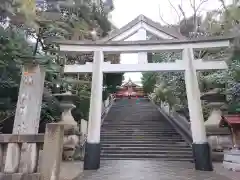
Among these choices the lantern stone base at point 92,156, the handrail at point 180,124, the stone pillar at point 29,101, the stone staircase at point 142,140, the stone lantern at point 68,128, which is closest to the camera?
the stone pillar at point 29,101

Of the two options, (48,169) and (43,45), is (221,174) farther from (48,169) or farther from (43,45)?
(43,45)

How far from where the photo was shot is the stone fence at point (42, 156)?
3.99 metres

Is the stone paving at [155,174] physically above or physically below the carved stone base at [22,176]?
below

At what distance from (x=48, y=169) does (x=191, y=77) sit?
245 inches

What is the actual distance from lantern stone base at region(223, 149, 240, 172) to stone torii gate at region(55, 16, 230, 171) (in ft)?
2.96

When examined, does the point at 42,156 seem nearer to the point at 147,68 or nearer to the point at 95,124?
the point at 95,124

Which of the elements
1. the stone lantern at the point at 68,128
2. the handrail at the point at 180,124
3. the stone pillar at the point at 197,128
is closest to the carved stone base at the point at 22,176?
the stone pillar at the point at 197,128

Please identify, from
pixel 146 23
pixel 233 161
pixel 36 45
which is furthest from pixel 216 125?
pixel 36 45

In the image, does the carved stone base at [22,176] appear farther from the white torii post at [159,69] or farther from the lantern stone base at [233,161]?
the lantern stone base at [233,161]

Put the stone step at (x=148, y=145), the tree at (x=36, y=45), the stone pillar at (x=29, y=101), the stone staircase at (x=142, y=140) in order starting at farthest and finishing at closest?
the stone step at (x=148, y=145) → the stone staircase at (x=142, y=140) → the tree at (x=36, y=45) → the stone pillar at (x=29, y=101)

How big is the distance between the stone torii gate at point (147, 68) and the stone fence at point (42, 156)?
13.7 ft

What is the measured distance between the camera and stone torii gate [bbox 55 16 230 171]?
8062 mm

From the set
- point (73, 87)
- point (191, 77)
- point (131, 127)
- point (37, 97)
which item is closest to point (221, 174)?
point (191, 77)

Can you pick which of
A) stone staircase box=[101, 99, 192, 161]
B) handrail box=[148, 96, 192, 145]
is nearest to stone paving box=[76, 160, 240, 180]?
stone staircase box=[101, 99, 192, 161]
